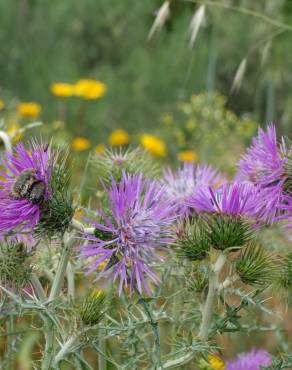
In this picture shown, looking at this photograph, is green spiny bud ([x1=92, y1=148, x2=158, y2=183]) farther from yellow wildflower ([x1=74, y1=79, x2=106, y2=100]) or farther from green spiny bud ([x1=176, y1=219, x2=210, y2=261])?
yellow wildflower ([x1=74, y1=79, x2=106, y2=100])

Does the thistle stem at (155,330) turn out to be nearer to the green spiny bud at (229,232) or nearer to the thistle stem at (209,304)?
the thistle stem at (209,304)

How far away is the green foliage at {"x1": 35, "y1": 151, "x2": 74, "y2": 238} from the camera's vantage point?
1.66 metres

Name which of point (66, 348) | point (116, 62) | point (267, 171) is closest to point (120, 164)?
point (267, 171)

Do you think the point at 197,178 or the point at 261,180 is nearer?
the point at 261,180

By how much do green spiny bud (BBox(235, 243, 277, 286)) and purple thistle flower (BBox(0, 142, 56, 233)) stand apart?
0.54 metres

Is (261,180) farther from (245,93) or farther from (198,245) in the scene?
(245,93)

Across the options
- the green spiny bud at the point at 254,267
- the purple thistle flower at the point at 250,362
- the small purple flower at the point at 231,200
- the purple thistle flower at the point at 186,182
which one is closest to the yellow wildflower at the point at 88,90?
the purple thistle flower at the point at 186,182

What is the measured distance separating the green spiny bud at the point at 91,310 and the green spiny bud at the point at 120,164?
0.57 meters

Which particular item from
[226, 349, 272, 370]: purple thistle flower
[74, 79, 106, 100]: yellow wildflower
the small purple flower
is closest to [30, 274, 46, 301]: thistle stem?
the small purple flower

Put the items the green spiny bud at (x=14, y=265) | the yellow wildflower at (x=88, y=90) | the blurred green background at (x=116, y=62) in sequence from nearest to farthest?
the green spiny bud at (x=14, y=265) → the yellow wildflower at (x=88, y=90) → the blurred green background at (x=116, y=62)

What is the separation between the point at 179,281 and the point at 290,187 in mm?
443

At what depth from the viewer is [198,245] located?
179 cm

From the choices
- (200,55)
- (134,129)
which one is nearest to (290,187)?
(134,129)

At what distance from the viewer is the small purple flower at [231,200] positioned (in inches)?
70.4
